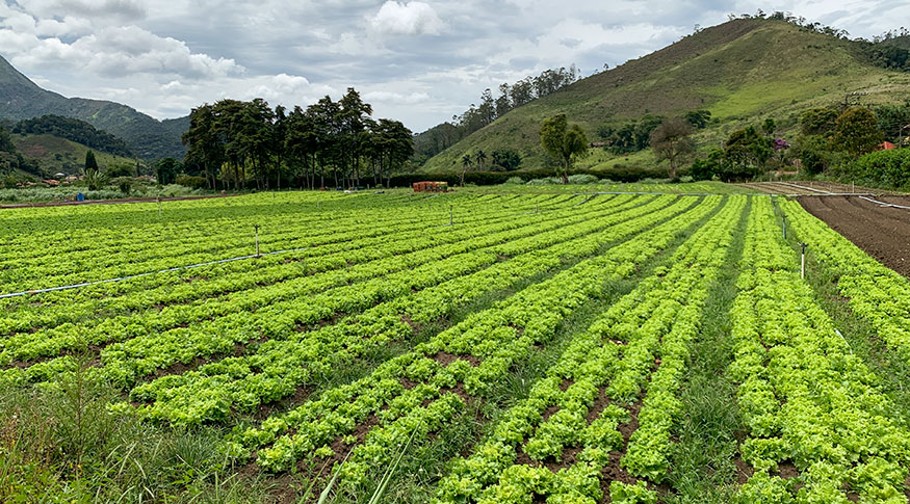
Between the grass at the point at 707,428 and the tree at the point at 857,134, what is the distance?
81686 millimetres

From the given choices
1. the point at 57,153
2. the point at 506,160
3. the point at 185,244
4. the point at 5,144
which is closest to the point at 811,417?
the point at 185,244

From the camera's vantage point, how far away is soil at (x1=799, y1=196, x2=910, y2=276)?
19984 mm

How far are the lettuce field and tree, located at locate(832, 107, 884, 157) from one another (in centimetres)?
7074

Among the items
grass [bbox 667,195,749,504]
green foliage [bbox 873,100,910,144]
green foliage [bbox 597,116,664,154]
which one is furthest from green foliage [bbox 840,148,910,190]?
green foliage [bbox 597,116,664,154]

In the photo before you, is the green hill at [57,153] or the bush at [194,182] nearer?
the bush at [194,182]

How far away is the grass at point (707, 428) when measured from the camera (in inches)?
238

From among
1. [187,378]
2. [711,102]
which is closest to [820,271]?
[187,378]

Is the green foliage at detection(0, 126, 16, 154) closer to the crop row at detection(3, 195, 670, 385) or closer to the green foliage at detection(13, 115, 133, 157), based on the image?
the green foliage at detection(13, 115, 133, 157)

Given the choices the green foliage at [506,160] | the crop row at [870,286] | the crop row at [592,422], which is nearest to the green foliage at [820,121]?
the green foliage at [506,160]

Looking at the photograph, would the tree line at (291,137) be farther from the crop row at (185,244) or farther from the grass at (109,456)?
the grass at (109,456)

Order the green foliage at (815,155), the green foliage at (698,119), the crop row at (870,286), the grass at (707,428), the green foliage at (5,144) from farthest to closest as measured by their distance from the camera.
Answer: the green foliage at (698,119) < the green foliage at (5,144) < the green foliage at (815,155) < the crop row at (870,286) < the grass at (707,428)

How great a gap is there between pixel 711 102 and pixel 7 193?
166807 millimetres

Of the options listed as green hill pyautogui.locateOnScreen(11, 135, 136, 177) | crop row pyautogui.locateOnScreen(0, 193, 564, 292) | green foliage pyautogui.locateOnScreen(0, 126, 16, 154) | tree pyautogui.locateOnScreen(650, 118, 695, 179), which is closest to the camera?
crop row pyautogui.locateOnScreen(0, 193, 564, 292)

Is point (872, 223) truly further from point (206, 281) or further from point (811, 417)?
point (206, 281)
